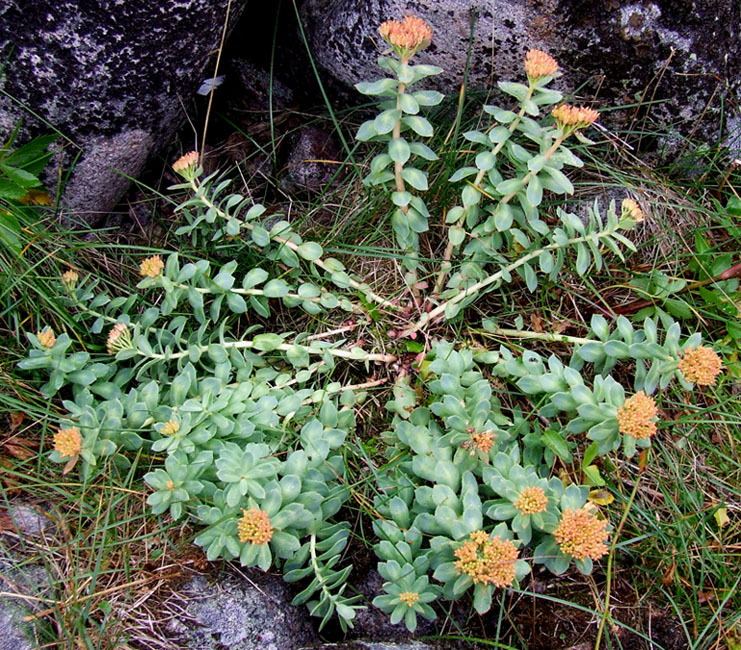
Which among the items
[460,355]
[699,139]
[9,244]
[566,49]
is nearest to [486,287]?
[460,355]

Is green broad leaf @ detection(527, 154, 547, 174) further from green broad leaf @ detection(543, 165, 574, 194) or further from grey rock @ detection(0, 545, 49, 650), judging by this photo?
grey rock @ detection(0, 545, 49, 650)

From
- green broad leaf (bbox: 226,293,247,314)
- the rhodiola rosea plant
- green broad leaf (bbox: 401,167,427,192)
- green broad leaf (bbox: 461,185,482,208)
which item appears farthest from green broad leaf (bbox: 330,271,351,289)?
green broad leaf (bbox: 461,185,482,208)

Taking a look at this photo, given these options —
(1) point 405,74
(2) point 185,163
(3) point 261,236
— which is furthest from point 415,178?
(2) point 185,163

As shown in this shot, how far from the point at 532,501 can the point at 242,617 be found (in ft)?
3.33

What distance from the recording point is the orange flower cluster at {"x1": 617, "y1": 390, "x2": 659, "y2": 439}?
6.76ft

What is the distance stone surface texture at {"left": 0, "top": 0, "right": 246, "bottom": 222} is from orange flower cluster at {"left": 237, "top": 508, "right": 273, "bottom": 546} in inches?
72.8

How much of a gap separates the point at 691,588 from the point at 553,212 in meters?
1.65

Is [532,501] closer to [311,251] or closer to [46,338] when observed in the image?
[311,251]

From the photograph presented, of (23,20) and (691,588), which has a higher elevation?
(23,20)

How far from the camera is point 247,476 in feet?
6.93

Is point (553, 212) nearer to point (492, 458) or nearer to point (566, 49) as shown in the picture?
point (566, 49)

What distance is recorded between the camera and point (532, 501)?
202 cm

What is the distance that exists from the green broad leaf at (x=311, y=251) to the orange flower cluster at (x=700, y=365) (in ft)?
4.83

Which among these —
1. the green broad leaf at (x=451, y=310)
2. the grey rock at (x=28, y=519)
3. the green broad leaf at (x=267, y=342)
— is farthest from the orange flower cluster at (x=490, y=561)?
the grey rock at (x=28, y=519)
